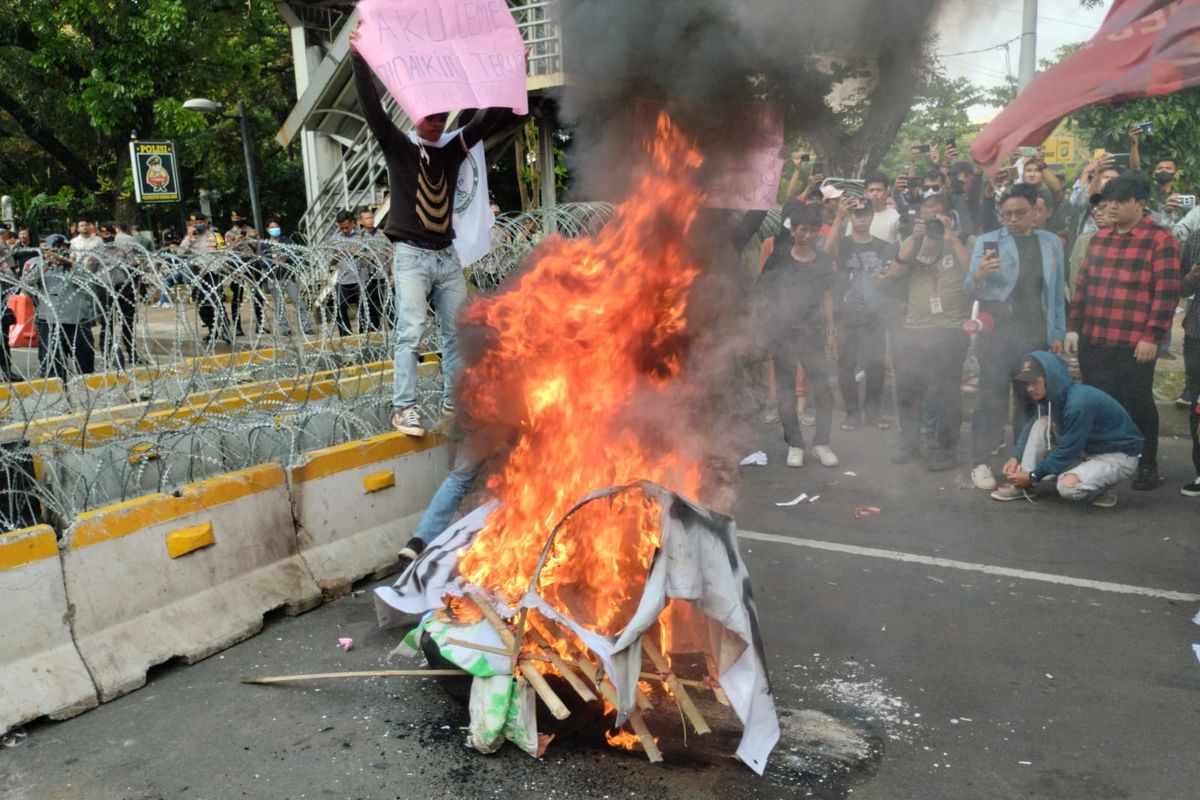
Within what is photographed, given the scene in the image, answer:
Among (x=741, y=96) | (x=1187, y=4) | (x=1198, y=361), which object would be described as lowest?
(x=1198, y=361)

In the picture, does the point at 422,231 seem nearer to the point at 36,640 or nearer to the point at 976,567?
the point at 36,640

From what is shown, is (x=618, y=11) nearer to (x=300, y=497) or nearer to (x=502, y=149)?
(x=300, y=497)

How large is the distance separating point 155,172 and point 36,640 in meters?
18.4

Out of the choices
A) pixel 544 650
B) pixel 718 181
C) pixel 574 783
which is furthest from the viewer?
pixel 718 181

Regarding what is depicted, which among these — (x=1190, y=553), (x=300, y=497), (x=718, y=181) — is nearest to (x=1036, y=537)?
(x=1190, y=553)

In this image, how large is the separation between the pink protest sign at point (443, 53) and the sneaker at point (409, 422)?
1.90 meters

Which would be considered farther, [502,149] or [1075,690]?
[502,149]

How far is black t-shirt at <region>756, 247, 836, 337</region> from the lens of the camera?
8156 mm

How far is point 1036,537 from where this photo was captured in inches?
245

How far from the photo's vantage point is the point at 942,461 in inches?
313

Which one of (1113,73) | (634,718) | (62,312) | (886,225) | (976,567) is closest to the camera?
(634,718)

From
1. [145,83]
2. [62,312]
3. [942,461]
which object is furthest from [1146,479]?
[145,83]

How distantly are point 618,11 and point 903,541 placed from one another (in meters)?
3.73

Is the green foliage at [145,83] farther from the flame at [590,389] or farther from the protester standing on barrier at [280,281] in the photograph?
the flame at [590,389]
